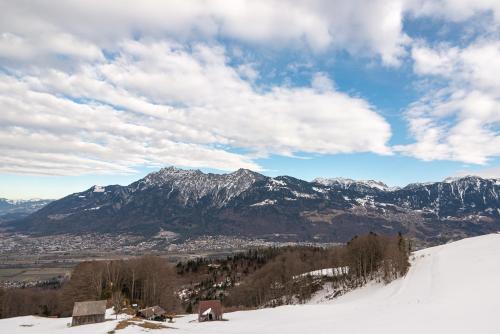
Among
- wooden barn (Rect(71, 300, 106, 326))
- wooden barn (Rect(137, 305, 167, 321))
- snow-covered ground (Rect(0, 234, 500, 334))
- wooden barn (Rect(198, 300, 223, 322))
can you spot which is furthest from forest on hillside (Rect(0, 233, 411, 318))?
snow-covered ground (Rect(0, 234, 500, 334))

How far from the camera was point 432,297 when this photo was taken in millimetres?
47094

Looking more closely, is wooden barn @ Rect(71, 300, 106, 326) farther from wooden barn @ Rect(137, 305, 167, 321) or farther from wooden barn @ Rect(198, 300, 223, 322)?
wooden barn @ Rect(198, 300, 223, 322)

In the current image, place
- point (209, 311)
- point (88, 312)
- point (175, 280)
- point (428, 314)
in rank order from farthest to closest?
point (175, 280)
point (209, 311)
point (88, 312)
point (428, 314)

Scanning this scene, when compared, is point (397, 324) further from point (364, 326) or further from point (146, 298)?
point (146, 298)

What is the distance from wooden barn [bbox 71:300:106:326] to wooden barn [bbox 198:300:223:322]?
1966 cm

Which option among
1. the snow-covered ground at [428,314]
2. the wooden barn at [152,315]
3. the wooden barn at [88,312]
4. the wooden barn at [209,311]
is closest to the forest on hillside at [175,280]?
the wooden barn at [152,315]

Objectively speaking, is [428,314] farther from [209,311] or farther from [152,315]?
[152,315]

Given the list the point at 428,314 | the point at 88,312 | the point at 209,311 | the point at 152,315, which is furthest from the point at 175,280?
the point at 428,314

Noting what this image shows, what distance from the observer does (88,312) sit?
67.1 meters

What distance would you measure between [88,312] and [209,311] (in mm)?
23706

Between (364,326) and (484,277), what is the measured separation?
30449mm

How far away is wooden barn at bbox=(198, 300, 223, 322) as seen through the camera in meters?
74.9

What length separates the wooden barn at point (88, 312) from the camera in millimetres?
65750

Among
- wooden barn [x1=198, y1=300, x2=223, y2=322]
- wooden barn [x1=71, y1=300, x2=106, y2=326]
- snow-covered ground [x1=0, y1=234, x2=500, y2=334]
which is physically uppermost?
snow-covered ground [x1=0, y1=234, x2=500, y2=334]
